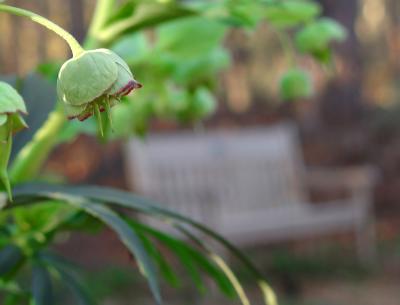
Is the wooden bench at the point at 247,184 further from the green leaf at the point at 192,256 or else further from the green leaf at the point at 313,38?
the green leaf at the point at 192,256

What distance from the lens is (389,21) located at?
411 inches

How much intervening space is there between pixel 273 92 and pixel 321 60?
6.82 m

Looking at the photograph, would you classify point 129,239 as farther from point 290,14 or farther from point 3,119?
point 290,14

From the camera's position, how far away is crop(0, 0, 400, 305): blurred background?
169 inches

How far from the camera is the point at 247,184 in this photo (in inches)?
190

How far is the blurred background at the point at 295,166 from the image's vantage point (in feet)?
14.1

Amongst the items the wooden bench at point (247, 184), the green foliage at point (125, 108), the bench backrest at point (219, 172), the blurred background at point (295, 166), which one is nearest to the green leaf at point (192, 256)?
the green foliage at point (125, 108)

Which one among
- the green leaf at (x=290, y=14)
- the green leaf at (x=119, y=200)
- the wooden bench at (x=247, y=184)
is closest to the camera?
the green leaf at (x=119, y=200)

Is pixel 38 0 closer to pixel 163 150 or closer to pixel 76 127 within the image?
pixel 163 150

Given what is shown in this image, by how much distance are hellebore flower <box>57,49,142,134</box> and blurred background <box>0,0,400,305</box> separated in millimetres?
3206

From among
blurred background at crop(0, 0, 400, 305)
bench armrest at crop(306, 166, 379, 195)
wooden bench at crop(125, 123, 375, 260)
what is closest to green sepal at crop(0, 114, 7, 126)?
blurred background at crop(0, 0, 400, 305)

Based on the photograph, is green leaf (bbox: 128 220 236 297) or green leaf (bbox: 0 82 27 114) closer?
green leaf (bbox: 0 82 27 114)

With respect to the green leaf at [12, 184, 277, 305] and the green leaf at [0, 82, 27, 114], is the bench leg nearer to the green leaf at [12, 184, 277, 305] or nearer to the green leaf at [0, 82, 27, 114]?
the green leaf at [12, 184, 277, 305]

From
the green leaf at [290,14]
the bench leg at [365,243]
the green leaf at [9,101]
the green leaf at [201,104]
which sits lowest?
the bench leg at [365,243]
